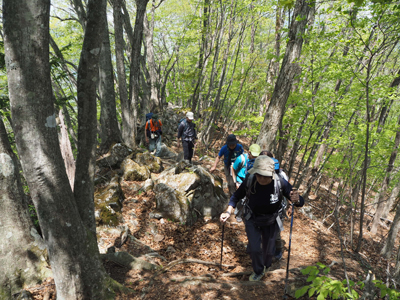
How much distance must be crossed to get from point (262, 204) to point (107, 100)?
312 inches

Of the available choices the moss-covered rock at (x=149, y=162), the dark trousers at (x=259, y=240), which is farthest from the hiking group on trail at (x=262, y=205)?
the moss-covered rock at (x=149, y=162)

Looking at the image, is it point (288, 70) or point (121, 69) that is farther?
point (121, 69)

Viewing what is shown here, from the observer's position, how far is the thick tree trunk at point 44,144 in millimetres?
2031

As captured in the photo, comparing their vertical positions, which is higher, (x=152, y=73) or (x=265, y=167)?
(x=152, y=73)

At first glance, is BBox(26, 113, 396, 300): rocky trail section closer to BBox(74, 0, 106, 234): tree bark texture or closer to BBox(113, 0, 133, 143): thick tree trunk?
BBox(113, 0, 133, 143): thick tree trunk

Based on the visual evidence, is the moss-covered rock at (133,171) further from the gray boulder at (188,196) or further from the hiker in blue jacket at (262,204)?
the hiker in blue jacket at (262,204)

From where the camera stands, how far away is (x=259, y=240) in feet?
11.7

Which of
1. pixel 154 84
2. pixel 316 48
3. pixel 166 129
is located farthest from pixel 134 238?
pixel 154 84

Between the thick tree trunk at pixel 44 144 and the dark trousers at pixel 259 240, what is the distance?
2372mm

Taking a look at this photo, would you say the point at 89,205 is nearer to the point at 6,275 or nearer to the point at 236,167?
the point at 6,275

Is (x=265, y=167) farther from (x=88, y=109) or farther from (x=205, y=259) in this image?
(x=205, y=259)

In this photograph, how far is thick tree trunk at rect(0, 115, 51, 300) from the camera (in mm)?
2887

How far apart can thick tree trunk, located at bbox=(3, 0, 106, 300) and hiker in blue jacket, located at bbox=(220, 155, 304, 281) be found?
207 cm

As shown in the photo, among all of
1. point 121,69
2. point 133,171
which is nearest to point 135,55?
point 121,69
